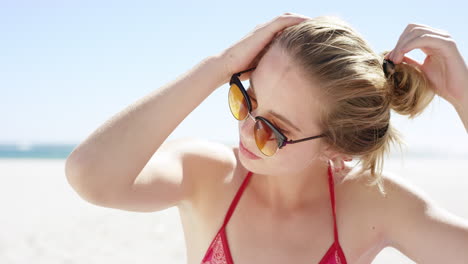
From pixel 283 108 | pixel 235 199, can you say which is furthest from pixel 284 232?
pixel 283 108

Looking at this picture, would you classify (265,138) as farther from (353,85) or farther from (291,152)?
(353,85)

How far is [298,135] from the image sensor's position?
2.09 metres

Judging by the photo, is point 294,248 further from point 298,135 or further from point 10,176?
point 10,176

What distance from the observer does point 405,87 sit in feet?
6.92

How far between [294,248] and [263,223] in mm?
195

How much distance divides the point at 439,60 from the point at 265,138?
862 millimetres

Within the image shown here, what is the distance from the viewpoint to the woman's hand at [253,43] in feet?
6.82

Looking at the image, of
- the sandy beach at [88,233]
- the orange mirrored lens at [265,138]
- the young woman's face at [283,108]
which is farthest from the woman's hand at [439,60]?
the sandy beach at [88,233]

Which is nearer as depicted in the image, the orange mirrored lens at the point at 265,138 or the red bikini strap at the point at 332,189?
the orange mirrored lens at the point at 265,138

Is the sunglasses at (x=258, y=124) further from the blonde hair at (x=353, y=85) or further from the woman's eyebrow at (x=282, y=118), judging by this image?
the blonde hair at (x=353, y=85)

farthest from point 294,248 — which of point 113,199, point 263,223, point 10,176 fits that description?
point 10,176

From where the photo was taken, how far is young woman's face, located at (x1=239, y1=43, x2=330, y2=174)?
199 centimetres

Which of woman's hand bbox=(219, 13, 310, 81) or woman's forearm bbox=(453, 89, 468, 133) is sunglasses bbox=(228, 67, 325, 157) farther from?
woman's forearm bbox=(453, 89, 468, 133)

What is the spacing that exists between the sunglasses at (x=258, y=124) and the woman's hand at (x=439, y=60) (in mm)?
528
